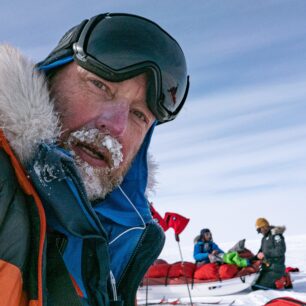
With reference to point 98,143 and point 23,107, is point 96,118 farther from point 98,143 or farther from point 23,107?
point 23,107

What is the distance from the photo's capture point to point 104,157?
1400 mm

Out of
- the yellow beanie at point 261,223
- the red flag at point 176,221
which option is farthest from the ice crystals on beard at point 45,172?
the yellow beanie at point 261,223

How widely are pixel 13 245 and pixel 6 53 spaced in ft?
1.79

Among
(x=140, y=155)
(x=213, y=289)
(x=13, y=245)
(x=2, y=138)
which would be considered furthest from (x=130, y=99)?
(x=213, y=289)

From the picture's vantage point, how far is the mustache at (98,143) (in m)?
1.33

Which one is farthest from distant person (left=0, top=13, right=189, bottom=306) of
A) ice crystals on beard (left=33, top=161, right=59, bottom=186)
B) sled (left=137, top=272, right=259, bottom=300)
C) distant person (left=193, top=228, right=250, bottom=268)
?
distant person (left=193, top=228, right=250, bottom=268)

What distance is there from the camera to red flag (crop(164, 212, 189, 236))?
738 centimetres

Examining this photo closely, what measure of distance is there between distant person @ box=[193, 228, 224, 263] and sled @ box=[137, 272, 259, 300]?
1.49 m

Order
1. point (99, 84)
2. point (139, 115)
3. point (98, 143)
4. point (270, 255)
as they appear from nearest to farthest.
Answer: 1. point (98, 143)
2. point (99, 84)
3. point (139, 115)
4. point (270, 255)

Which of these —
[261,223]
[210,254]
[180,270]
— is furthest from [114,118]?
[210,254]

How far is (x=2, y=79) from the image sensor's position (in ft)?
3.65

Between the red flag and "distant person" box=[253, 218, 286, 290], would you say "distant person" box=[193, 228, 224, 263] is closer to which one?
"distant person" box=[253, 218, 286, 290]

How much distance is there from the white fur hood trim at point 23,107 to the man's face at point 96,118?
5.6 inches

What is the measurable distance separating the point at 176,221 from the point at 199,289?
1.94 metres
